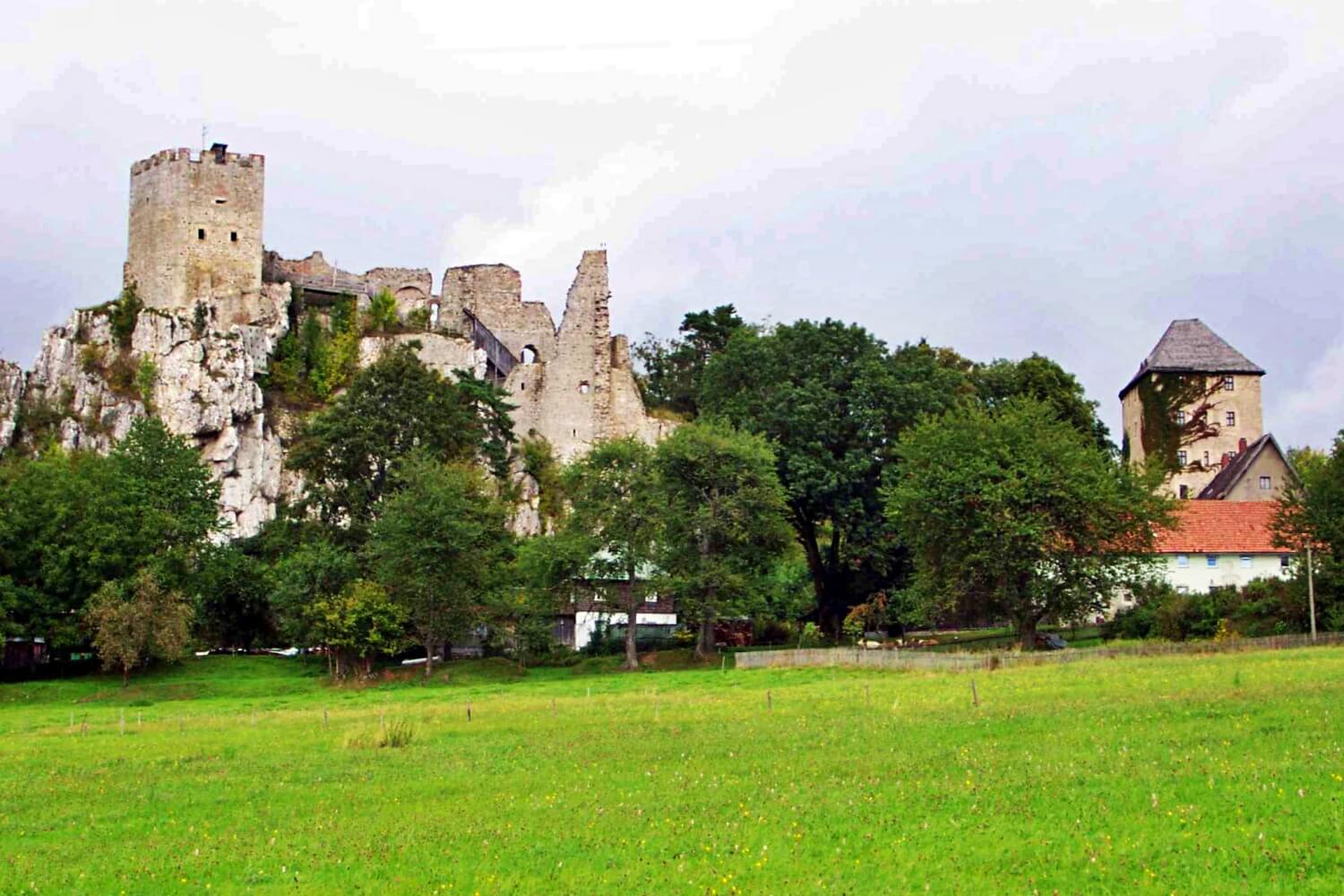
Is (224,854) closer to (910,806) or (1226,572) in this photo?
(910,806)

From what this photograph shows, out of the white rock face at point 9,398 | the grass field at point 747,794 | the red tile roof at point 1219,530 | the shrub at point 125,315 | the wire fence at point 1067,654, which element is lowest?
the grass field at point 747,794

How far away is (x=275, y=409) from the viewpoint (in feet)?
233

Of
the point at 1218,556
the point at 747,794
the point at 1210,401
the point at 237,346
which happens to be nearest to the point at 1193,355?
the point at 1210,401

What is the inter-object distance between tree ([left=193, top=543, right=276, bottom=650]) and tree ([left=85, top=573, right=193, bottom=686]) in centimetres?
529

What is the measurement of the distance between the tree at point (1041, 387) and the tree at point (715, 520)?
75.9ft

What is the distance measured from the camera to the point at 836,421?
59.9m

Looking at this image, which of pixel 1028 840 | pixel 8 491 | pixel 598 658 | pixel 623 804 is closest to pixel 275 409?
pixel 8 491

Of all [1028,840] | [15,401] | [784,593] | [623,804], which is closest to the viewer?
[1028,840]

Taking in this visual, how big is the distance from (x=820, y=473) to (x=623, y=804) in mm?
39051

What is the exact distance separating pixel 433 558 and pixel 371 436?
362 inches

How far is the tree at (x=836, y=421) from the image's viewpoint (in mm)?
58188

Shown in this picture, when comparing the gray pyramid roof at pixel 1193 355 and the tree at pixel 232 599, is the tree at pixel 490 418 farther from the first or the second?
the gray pyramid roof at pixel 1193 355

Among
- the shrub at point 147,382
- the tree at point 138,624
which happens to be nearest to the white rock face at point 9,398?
the shrub at point 147,382

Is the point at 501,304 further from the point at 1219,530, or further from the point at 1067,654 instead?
the point at 1067,654
